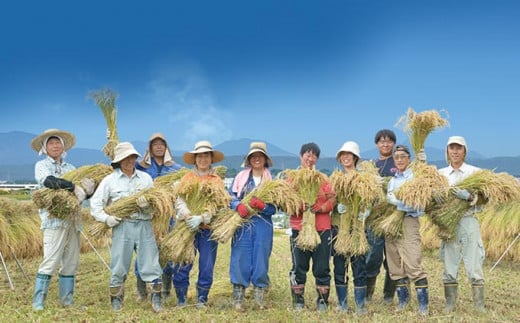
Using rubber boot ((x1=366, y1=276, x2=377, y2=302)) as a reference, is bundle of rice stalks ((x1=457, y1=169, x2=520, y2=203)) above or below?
above

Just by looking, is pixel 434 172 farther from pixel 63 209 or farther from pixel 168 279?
pixel 63 209

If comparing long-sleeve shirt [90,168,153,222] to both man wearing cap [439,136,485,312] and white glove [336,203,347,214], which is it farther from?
man wearing cap [439,136,485,312]

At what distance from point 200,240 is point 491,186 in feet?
10.2

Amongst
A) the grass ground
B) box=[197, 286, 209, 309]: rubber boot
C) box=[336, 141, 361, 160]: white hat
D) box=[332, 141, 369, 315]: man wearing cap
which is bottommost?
the grass ground

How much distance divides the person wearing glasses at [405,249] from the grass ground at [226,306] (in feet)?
0.73

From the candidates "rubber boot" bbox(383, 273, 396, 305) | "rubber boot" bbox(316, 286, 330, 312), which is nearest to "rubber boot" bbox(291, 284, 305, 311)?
"rubber boot" bbox(316, 286, 330, 312)

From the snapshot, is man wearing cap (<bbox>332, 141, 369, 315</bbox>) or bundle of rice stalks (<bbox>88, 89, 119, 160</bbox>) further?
bundle of rice stalks (<bbox>88, 89, 119, 160</bbox>)

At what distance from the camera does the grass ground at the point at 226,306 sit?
464 cm

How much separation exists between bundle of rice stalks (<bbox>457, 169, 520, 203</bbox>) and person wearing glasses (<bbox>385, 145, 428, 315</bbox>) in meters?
0.57

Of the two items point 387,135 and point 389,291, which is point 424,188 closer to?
point 387,135

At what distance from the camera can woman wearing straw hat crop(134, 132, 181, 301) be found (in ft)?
19.0

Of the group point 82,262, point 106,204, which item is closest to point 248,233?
point 106,204

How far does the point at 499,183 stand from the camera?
5.06m

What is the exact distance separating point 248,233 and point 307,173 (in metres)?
0.91
